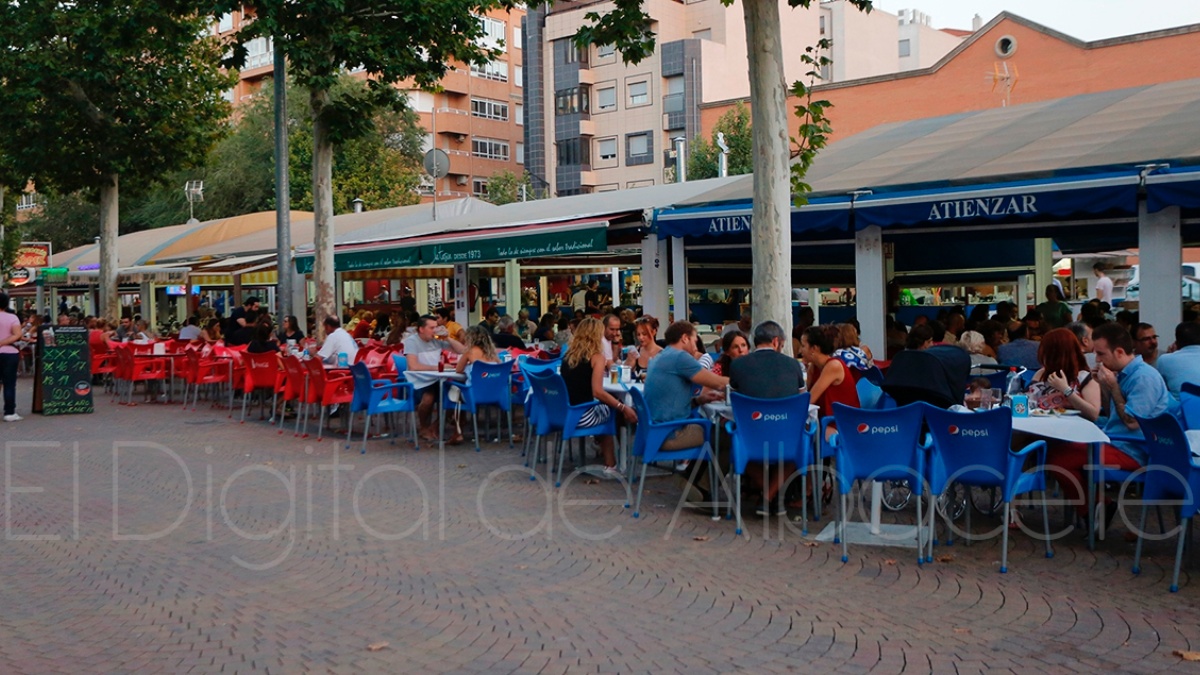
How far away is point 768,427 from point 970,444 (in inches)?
53.9

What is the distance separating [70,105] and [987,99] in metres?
33.8

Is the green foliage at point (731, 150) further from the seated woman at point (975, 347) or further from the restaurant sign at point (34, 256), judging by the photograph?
the seated woman at point (975, 347)

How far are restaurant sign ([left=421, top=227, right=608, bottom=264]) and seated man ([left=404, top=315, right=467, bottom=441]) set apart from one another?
3.22 m

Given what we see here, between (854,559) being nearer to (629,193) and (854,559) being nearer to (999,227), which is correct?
(999,227)

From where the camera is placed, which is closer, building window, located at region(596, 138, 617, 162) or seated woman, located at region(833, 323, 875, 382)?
seated woman, located at region(833, 323, 875, 382)

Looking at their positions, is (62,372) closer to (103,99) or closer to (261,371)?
(261,371)

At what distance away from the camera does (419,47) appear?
18266 mm

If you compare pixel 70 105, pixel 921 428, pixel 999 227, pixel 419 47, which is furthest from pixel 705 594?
pixel 70 105

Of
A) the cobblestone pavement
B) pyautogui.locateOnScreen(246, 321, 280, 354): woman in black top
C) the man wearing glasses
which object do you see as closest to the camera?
the cobblestone pavement

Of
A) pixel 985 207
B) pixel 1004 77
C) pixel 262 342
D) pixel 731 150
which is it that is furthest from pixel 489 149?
pixel 985 207

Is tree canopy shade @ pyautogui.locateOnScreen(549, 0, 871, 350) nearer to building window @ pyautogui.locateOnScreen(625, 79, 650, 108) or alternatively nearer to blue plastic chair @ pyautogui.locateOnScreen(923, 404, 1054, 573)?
blue plastic chair @ pyautogui.locateOnScreen(923, 404, 1054, 573)

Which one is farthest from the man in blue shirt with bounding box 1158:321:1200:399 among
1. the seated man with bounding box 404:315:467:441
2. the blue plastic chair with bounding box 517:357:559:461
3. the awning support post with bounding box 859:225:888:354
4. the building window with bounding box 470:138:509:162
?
the building window with bounding box 470:138:509:162

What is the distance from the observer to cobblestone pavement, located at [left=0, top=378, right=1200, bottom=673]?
494 centimetres

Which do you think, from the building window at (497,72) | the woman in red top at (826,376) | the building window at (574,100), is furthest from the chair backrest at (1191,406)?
the building window at (497,72)
